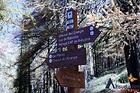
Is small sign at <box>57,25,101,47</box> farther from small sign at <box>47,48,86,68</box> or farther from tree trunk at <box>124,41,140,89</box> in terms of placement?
tree trunk at <box>124,41,140,89</box>

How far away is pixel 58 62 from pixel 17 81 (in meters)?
22.2

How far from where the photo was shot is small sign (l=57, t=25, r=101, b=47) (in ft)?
24.9

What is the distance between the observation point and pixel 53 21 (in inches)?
665

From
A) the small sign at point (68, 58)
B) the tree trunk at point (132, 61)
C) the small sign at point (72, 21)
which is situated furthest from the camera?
the tree trunk at point (132, 61)

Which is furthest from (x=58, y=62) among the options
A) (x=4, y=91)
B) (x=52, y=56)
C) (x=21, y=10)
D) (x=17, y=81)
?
(x=4, y=91)

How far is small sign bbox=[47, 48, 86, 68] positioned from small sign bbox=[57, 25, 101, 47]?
0.24 metres

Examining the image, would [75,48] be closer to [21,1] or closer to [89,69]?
[21,1]

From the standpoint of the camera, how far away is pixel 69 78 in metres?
7.80

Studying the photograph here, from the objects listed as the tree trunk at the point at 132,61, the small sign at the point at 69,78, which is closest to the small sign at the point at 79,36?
the small sign at the point at 69,78

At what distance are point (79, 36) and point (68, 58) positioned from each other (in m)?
0.57

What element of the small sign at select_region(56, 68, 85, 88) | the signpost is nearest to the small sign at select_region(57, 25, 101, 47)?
the signpost

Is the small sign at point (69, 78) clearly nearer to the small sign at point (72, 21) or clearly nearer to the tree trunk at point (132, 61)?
the small sign at point (72, 21)

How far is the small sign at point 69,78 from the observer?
7605 millimetres

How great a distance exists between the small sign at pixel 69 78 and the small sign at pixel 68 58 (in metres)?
0.19
